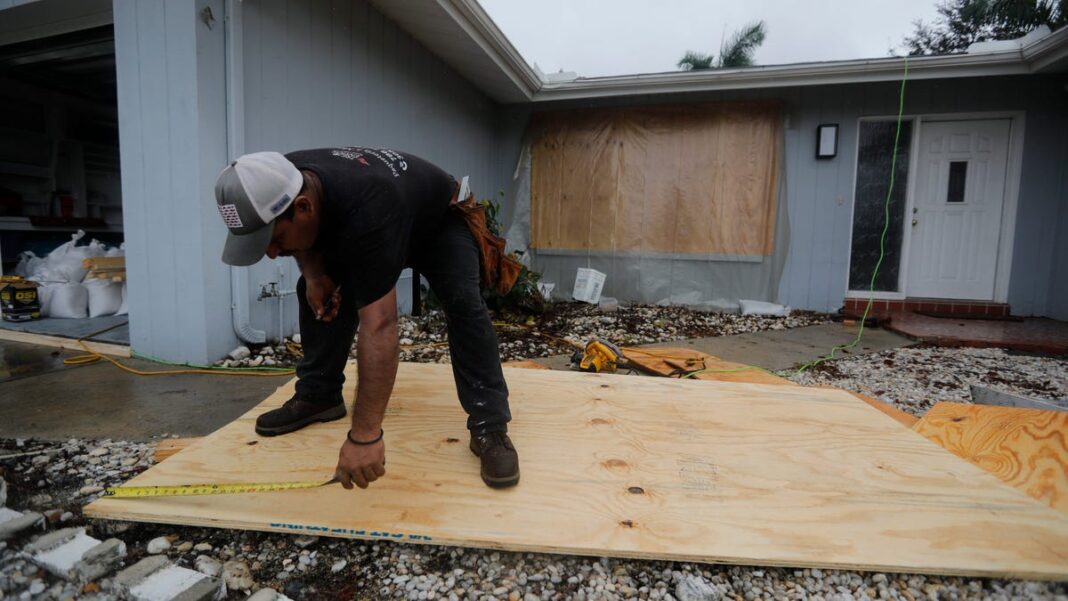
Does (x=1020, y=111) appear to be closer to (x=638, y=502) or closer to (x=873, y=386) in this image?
(x=873, y=386)

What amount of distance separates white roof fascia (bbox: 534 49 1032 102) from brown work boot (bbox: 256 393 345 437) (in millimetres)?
5036

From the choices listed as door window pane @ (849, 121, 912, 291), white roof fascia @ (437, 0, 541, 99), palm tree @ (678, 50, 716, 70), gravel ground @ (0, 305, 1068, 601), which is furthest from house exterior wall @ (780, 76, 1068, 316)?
palm tree @ (678, 50, 716, 70)

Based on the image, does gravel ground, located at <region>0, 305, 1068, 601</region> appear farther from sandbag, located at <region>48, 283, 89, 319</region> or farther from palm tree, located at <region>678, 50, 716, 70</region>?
palm tree, located at <region>678, 50, 716, 70</region>

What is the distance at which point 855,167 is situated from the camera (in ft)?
18.3

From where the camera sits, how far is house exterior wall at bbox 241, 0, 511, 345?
10.3 feet

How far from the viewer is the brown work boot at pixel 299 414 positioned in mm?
1690

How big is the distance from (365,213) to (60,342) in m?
3.35

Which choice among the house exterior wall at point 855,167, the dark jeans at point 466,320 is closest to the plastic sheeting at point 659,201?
the house exterior wall at point 855,167

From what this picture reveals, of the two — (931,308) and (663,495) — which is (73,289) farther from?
(931,308)

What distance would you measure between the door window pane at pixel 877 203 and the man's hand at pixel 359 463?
19.8 feet

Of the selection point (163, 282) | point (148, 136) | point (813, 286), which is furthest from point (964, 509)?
point (813, 286)

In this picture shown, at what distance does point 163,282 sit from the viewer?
2.94 meters

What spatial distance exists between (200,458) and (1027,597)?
2112mm

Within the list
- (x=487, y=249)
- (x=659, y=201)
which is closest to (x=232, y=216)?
(x=487, y=249)
